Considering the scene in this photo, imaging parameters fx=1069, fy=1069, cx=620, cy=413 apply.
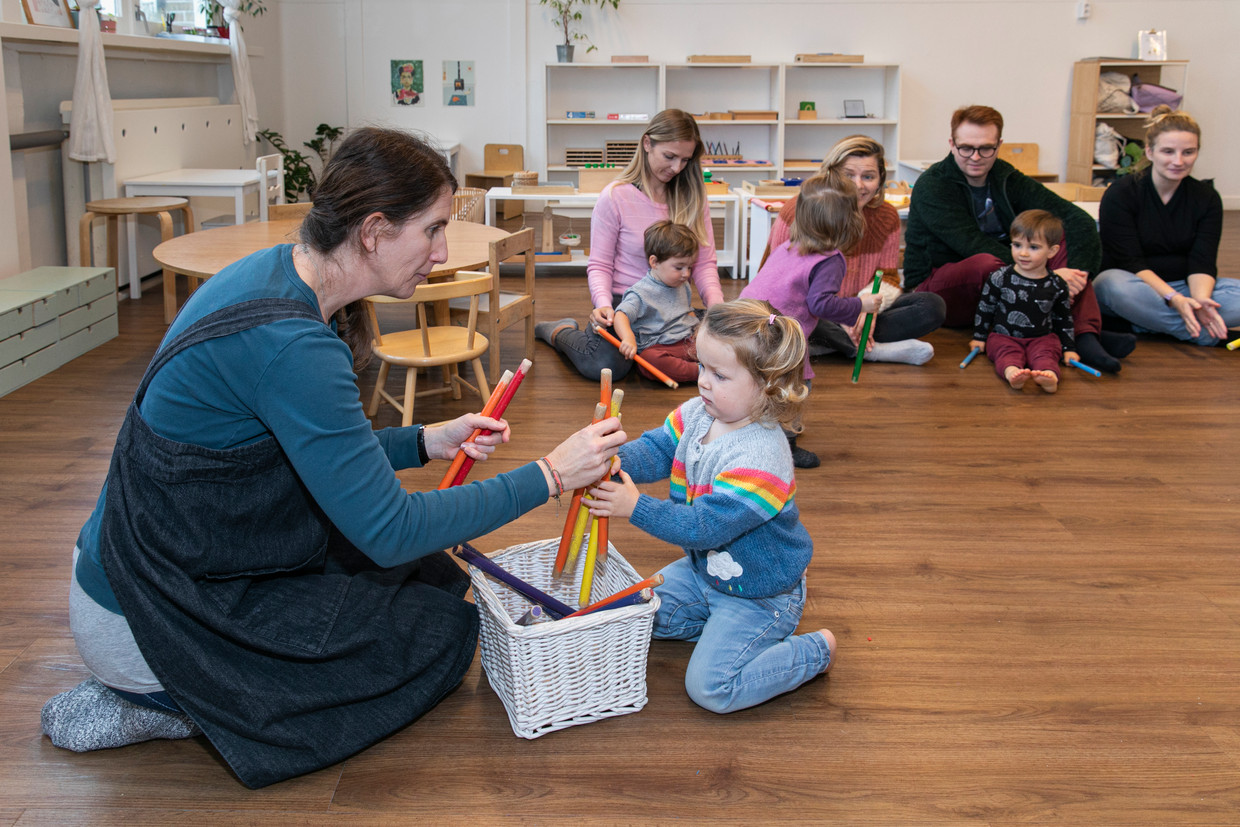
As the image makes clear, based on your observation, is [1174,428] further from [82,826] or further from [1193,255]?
[82,826]

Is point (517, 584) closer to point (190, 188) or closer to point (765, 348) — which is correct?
point (765, 348)

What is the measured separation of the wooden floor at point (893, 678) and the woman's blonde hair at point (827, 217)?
0.65 m

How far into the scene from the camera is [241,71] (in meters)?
7.03

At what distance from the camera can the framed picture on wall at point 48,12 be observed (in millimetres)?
4796

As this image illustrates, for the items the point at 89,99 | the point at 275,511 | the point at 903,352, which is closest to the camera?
the point at 275,511

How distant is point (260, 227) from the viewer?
4.31 m

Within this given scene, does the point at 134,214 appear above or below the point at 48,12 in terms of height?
below

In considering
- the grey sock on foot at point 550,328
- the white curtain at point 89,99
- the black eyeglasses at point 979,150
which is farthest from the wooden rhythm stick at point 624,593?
the white curtain at point 89,99

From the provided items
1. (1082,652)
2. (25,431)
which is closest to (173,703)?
(1082,652)

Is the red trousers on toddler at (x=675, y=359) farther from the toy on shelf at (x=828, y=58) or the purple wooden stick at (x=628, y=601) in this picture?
the toy on shelf at (x=828, y=58)

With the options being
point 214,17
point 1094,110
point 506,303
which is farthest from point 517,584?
point 1094,110

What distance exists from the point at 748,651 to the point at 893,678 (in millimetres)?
322

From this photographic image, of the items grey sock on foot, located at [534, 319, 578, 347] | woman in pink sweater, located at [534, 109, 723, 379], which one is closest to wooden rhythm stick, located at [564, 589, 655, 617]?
woman in pink sweater, located at [534, 109, 723, 379]

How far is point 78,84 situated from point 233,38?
2215 millimetres
